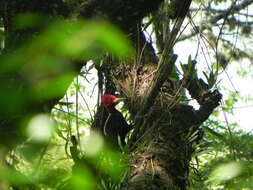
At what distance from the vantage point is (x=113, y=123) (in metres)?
2.85

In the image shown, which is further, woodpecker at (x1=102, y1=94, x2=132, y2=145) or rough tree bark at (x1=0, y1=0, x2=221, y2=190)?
woodpecker at (x1=102, y1=94, x2=132, y2=145)

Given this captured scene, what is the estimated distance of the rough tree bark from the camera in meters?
1.81

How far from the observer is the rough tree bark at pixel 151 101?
1807 millimetres

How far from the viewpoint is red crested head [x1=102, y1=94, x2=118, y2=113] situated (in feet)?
9.23

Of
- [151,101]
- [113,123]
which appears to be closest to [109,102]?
[113,123]

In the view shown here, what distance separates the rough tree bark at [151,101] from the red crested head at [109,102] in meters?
0.08

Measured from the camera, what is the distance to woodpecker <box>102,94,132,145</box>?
2.80m

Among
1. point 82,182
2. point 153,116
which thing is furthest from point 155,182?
point 82,182

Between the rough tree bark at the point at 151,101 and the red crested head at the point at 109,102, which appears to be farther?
the red crested head at the point at 109,102

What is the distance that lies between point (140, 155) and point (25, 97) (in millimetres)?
1885

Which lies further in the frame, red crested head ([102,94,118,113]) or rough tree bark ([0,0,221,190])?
red crested head ([102,94,118,113])

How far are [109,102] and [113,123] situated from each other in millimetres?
137

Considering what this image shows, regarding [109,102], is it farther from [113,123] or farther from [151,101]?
[151,101]

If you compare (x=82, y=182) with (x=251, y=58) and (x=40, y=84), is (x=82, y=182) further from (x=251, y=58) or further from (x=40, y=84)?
(x=251, y=58)
